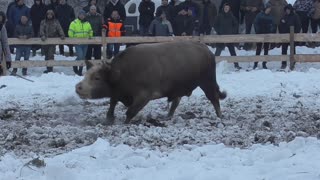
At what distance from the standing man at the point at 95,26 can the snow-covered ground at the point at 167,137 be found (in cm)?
431

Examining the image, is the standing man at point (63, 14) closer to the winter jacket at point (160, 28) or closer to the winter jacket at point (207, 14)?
the winter jacket at point (160, 28)

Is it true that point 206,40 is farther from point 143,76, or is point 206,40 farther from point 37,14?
point 143,76

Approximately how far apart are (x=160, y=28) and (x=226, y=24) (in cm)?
186

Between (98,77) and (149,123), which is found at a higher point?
(98,77)

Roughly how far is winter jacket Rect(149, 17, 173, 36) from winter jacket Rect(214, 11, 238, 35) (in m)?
1.36

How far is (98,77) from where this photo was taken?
988 cm

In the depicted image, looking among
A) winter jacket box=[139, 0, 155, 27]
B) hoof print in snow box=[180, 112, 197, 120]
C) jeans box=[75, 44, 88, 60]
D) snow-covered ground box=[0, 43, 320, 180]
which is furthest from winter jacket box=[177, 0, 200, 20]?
hoof print in snow box=[180, 112, 197, 120]

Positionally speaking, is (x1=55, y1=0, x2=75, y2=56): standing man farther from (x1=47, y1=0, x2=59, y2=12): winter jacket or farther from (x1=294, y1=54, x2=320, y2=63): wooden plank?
(x1=294, y1=54, x2=320, y2=63): wooden plank

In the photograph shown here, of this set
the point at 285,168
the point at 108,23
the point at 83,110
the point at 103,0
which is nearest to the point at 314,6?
the point at 108,23

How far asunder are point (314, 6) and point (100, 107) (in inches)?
374

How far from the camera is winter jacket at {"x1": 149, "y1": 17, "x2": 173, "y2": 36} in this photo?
1847cm

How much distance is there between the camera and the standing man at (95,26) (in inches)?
709

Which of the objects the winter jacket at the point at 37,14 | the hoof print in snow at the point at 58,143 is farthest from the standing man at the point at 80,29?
the hoof print in snow at the point at 58,143

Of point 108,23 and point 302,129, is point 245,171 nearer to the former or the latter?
point 302,129
